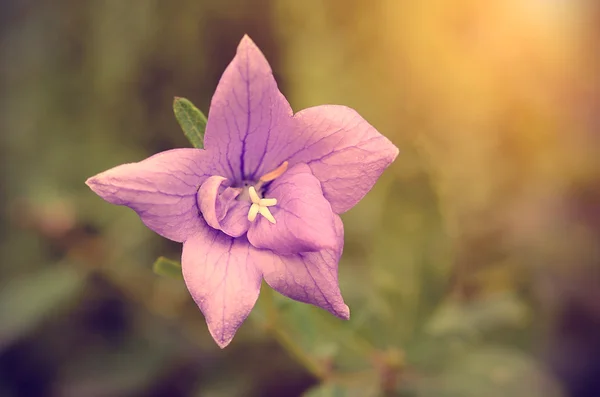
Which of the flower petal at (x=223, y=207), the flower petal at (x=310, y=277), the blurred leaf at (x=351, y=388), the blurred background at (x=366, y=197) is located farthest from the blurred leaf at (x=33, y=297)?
the flower petal at (x=310, y=277)

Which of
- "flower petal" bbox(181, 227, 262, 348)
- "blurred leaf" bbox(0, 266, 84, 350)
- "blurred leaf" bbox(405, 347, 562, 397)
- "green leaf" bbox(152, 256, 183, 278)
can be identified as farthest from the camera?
"blurred leaf" bbox(0, 266, 84, 350)

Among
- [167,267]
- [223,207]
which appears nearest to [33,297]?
[167,267]

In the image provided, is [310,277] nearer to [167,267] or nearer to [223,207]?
[223,207]

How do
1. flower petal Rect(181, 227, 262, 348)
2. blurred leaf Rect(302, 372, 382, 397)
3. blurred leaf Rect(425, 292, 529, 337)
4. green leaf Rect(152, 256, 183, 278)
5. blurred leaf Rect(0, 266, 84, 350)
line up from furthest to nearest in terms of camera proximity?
blurred leaf Rect(0, 266, 84, 350)
blurred leaf Rect(425, 292, 529, 337)
blurred leaf Rect(302, 372, 382, 397)
green leaf Rect(152, 256, 183, 278)
flower petal Rect(181, 227, 262, 348)

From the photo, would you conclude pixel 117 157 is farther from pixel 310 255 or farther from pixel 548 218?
pixel 548 218

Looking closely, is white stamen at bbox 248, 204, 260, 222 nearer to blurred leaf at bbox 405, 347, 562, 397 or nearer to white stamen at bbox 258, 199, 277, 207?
white stamen at bbox 258, 199, 277, 207

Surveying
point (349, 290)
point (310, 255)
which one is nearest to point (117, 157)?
point (349, 290)

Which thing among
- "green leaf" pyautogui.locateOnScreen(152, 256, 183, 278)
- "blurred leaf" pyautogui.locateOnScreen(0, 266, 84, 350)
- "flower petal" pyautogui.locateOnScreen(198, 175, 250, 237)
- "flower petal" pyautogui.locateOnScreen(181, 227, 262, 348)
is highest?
"flower petal" pyautogui.locateOnScreen(198, 175, 250, 237)

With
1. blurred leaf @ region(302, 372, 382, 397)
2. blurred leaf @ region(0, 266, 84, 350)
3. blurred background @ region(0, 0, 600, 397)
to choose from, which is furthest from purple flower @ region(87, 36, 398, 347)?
blurred leaf @ region(0, 266, 84, 350)
